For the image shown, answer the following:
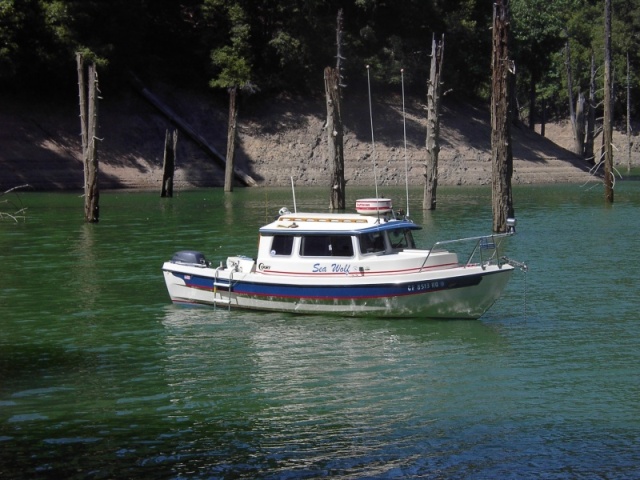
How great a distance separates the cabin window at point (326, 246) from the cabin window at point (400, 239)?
1008 millimetres

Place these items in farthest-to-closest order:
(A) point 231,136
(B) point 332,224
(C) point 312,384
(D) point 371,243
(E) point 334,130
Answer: (A) point 231,136 → (E) point 334,130 → (B) point 332,224 → (D) point 371,243 → (C) point 312,384

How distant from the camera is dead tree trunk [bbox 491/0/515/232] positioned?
129 ft

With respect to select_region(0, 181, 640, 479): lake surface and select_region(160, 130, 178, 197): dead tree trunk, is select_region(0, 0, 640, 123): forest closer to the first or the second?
select_region(160, 130, 178, 197): dead tree trunk

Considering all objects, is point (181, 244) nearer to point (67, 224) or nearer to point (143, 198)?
point (67, 224)

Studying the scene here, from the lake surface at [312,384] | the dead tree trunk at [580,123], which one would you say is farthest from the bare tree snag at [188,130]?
the lake surface at [312,384]

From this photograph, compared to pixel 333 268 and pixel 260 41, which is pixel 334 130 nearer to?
pixel 333 268

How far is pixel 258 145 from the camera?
250ft

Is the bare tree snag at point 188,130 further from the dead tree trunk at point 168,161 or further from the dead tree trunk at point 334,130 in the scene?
the dead tree trunk at point 334,130

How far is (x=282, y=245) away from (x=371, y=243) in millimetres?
1988

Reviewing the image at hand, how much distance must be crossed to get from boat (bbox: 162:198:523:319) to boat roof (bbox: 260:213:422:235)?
0.02 meters

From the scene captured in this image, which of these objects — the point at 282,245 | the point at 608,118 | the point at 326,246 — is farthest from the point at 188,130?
the point at 326,246

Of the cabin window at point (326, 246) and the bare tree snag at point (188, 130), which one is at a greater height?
the bare tree snag at point (188, 130)

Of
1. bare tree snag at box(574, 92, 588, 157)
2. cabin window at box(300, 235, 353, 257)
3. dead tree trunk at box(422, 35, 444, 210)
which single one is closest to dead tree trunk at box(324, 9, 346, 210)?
dead tree trunk at box(422, 35, 444, 210)

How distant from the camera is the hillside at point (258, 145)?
69750mm
